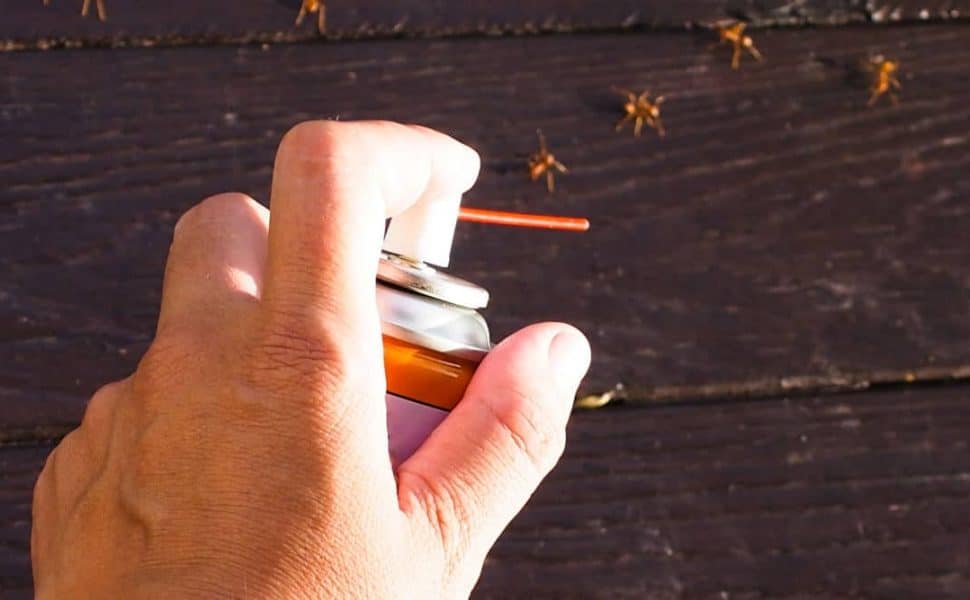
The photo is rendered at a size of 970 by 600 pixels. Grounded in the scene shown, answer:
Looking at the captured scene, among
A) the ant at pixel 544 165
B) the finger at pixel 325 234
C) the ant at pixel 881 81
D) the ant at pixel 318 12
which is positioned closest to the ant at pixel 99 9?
the ant at pixel 318 12

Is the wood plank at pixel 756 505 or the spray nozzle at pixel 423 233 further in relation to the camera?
the wood plank at pixel 756 505

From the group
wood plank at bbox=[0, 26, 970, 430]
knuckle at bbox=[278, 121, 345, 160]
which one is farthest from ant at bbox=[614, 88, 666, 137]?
knuckle at bbox=[278, 121, 345, 160]

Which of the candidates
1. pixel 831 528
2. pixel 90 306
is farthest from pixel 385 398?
pixel 831 528

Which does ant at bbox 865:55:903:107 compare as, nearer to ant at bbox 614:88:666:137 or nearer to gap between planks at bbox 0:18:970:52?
gap between planks at bbox 0:18:970:52

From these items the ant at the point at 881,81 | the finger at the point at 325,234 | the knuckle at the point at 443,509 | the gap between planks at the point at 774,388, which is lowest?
the knuckle at the point at 443,509

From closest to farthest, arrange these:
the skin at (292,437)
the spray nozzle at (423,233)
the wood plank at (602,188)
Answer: the skin at (292,437)
the spray nozzle at (423,233)
the wood plank at (602,188)

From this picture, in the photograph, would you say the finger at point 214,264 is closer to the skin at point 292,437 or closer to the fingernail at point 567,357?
the skin at point 292,437

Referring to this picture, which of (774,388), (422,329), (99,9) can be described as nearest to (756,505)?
(774,388)
